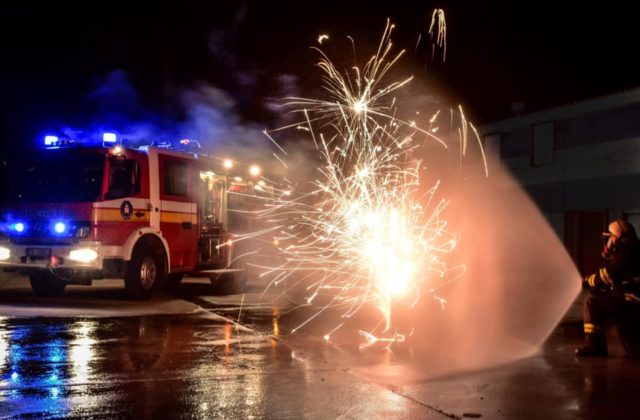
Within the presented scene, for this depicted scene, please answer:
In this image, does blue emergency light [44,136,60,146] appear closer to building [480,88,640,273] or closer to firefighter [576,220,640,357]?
firefighter [576,220,640,357]

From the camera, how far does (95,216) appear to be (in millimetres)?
13562

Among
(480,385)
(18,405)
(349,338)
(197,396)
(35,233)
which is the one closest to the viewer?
(18,405)

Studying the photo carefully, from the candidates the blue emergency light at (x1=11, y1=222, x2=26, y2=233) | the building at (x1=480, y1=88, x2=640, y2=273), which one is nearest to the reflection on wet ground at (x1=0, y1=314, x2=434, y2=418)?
the blue emergency light at (x1=11, y1=222, x2=26, y2=233)

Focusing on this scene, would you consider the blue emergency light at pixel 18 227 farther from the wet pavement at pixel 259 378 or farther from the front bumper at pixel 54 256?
the wet pavement at pixel 259 378

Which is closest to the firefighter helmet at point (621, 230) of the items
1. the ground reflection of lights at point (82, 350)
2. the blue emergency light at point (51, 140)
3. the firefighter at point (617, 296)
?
the firefighter at point (617, 296)

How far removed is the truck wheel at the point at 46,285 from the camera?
15.0 metres

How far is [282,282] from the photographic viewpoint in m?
18.8

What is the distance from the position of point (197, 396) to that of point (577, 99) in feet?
81.0

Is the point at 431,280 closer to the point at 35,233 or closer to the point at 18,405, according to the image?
the point at 35,233

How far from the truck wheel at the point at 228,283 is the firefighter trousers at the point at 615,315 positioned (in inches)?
416

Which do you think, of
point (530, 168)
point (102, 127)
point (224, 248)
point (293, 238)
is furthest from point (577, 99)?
point (102, 127)

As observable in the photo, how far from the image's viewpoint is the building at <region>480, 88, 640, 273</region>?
84.3 feet

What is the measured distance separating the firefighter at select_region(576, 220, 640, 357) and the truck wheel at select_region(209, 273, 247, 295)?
1051 centimetres

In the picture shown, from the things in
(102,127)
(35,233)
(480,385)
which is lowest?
(480,385)
